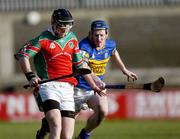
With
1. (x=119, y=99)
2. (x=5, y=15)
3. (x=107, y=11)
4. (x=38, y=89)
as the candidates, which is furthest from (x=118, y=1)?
(x=38, y=89)

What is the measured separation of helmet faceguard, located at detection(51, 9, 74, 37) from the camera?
11047mm

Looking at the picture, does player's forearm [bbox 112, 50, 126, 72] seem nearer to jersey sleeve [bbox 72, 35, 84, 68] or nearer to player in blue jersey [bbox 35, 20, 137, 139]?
player in blue jersey [bbox 35, 20, 137, 139]

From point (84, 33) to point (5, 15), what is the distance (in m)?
3.24

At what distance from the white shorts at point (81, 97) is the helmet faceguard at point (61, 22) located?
6.04 ft

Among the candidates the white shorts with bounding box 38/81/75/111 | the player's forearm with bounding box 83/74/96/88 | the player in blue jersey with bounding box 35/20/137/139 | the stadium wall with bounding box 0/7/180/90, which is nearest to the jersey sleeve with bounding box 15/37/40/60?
the white shorts with bounding box 38/81/75/111

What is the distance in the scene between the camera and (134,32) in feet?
110

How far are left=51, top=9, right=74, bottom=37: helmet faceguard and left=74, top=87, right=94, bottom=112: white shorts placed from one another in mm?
1840

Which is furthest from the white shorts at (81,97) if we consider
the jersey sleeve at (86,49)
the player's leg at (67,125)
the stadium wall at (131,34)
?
the stadium wall at (131,34)

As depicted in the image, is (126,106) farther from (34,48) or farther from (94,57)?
(34,48)

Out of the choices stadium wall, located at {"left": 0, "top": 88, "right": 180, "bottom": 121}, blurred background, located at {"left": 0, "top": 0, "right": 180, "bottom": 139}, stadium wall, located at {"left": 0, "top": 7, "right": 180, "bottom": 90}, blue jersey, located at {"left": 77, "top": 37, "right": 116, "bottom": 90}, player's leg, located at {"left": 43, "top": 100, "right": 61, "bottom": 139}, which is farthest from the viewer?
→ stadium wall, located at {"left": 0, "top": 7, "right": 180, "bottom": 90}

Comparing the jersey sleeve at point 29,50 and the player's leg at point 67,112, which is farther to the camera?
the player's leg at point 67,112

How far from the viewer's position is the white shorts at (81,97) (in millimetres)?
12859

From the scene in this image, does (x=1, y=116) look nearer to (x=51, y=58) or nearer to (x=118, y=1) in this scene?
(x=118, y=1)

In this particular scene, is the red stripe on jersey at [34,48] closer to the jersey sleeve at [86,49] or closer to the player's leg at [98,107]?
the jersey sleeve at [86,49]
